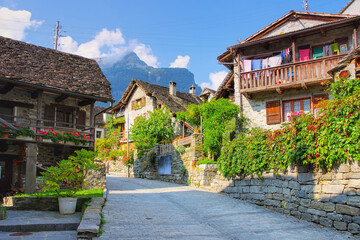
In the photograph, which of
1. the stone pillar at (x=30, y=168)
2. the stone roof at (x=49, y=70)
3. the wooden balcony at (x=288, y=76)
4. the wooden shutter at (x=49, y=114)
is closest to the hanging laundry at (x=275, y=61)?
the wooden balcony at (x=288, y=76)

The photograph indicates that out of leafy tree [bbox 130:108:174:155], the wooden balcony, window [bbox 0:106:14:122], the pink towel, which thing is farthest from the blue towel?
window [bbox 0:106:14:122]

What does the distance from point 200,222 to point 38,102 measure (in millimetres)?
11093

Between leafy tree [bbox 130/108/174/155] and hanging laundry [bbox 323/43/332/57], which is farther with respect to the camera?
leafy tree [bbox 130/108/174/155]

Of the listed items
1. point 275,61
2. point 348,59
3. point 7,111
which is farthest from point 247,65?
A: point 7,111

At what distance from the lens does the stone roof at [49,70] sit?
15.8 meters

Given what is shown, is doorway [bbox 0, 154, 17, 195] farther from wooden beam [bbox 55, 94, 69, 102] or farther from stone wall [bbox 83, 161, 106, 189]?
stone wall [bbox 83, 161, 106, 189]

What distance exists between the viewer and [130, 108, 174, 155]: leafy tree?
86.0ft

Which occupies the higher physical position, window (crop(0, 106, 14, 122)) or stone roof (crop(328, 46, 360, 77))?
stone roof (crop(328, 46, 360, 77))

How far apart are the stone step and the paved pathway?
98cm

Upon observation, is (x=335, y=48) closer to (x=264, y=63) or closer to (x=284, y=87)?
(x=284, y=87)

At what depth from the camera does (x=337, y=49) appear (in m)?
15.5

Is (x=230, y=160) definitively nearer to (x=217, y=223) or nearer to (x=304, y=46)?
(x=217, y=223)

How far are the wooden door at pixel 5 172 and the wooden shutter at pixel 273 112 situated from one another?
1321cm

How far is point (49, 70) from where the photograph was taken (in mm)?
17656
